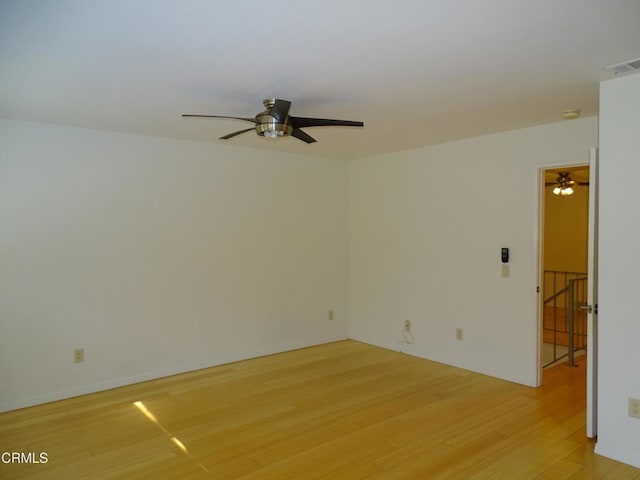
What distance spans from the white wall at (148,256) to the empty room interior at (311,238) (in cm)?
2

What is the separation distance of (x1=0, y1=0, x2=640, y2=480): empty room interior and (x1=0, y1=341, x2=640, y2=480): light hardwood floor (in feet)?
0.08

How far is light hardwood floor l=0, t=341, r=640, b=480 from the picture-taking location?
267 cm

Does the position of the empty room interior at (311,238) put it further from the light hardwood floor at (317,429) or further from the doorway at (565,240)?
the doorway at (565,240)

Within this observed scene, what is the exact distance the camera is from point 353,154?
5.38 m

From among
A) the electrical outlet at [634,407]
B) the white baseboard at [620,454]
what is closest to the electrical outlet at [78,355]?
the white baseboard at [620,454]

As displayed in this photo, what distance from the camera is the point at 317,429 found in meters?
3.22

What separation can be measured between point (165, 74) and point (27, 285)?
2.35m

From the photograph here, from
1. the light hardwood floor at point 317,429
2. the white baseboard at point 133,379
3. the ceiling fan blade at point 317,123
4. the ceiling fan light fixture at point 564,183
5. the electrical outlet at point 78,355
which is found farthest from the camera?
the ceiling fan light fixture at point 564,183

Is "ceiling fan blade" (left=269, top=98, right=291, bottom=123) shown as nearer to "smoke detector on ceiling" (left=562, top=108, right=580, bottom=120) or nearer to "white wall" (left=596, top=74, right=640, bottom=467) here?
"white wall" (left=596, top=74, right=640, bottom=467)

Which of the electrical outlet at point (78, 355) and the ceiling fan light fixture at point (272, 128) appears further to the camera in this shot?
the electrical outlet at point (78, 355)

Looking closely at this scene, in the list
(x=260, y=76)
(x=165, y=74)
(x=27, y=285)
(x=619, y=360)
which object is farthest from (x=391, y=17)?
(x=27, y=285)

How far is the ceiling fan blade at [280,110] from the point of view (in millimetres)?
2834

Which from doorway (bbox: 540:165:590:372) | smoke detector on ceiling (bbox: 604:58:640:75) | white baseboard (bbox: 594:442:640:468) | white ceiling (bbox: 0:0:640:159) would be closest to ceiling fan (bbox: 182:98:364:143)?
white ceiling (bbox: 0:0:640:159)

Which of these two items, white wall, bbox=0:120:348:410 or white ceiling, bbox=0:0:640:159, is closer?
white ceiling, bbox=0:0:640:159
